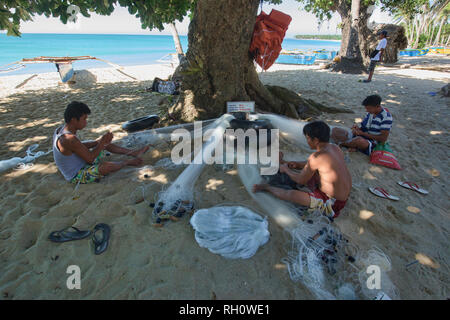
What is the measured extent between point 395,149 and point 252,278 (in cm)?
361

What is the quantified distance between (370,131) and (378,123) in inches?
6.7

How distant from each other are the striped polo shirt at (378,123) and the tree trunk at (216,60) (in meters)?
2.19

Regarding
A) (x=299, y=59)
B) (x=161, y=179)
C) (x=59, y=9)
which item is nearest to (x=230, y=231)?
(x=161, y=179)

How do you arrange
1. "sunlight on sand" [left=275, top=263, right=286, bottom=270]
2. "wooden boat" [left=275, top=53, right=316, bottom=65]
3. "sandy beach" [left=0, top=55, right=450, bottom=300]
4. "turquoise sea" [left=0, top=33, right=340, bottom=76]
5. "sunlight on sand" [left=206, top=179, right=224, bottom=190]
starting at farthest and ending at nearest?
"turquoise sea" [left=0, top=33, right=340, bottom=76], "wooden boat" [left=275, top=53, right=316, bottom=65], "sunlight on sand" [left=206, top=179, right=224, bottom=190], "sunlight on sand" [left=275, top=263, right=286, bottom=270], "sandy beach" [left=0, top=55, right=450, bottom=300]

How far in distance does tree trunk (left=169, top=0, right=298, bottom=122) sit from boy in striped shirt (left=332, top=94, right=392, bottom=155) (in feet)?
6.53

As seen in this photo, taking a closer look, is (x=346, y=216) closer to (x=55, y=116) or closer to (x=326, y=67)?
(x=55, y=116)

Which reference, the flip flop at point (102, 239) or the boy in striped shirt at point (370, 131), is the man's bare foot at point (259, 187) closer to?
the flip flop at point (102, 239)

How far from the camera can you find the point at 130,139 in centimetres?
387

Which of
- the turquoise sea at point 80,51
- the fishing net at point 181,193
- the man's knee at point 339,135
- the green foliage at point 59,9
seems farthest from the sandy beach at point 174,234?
the turquoise sea at point 80,51

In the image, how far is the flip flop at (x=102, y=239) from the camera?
196 cm

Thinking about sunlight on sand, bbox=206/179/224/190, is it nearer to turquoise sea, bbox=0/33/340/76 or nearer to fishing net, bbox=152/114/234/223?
fishing net, bbox=152/114/234/223

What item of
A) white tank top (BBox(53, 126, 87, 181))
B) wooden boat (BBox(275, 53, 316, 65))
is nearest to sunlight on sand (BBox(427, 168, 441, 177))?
white tank top (BBox(53, 126, 87, 181))

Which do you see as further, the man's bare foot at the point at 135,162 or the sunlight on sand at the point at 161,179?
the man's bare foot at the point at 135,162

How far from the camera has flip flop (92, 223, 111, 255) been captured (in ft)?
6.45
